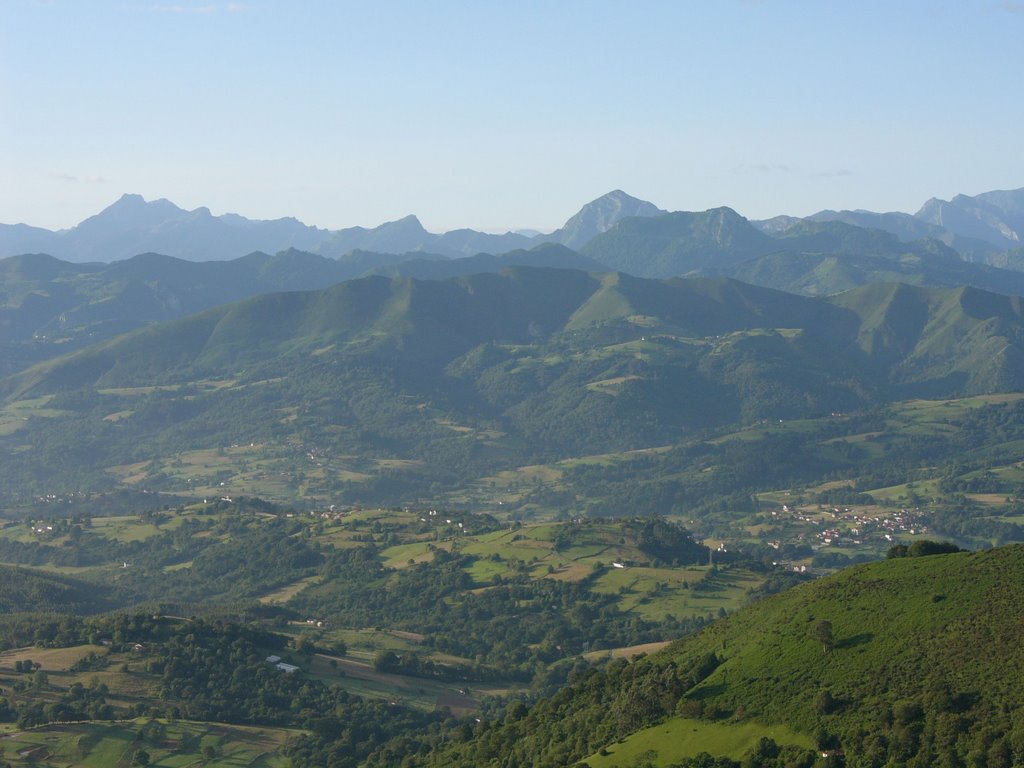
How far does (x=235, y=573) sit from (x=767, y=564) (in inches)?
3020

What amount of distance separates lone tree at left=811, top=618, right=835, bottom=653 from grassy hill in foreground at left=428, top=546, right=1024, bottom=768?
82 millimetres

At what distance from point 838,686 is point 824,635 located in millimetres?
6421

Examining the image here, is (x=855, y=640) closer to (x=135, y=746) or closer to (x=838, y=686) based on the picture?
(x=838, y=686)

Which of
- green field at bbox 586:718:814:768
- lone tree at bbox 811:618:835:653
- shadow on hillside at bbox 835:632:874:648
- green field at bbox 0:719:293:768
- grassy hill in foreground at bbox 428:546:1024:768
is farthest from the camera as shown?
green field at bbox 0:719:293:768

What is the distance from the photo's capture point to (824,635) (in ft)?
276

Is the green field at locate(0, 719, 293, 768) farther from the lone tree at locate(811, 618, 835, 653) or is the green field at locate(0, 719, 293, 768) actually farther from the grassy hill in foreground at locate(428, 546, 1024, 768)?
the lone tree at locate(811, 618, 835, 653)

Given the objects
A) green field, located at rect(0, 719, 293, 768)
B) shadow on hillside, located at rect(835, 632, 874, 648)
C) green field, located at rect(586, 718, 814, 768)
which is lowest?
green field, located at rect(0, 719, 293, 768)

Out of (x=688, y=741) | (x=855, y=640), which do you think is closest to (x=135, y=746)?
(x=688, y=741)

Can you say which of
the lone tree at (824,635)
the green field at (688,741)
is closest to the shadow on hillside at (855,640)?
the lone tree at (824,635)

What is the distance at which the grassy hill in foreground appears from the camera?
70125 mm

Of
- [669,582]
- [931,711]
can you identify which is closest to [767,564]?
[669,582]

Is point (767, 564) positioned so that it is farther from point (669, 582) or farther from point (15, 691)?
point (15, 691)

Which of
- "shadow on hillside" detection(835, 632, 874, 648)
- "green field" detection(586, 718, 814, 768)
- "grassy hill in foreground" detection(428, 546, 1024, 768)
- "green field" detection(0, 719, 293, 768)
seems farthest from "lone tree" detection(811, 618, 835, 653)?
"green field" detection(0, 719, 293, 768)

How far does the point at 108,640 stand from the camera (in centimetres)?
12925
